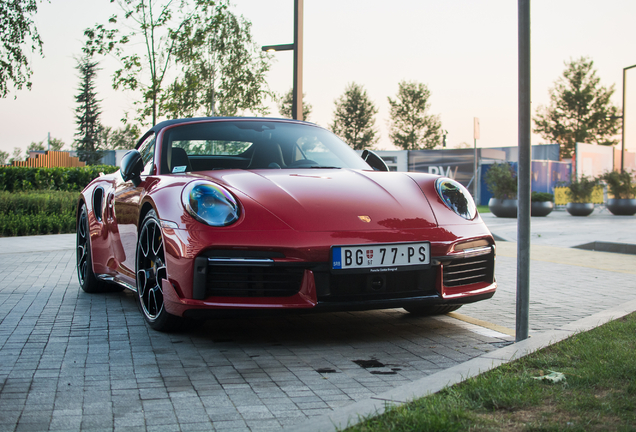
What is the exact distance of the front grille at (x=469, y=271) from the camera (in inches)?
148

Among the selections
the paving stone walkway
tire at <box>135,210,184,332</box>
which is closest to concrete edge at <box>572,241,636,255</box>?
the paving stone walkway

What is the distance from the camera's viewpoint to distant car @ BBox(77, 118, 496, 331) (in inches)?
134

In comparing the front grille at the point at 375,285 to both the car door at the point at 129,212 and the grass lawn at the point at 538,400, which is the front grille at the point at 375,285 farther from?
the car door at the point at 129,212

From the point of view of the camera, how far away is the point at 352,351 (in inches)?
141

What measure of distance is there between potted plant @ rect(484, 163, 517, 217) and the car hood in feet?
57.1

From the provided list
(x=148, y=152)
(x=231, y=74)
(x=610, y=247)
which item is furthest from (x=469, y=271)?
(x=231, y=74)

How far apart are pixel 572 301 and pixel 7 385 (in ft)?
13.8

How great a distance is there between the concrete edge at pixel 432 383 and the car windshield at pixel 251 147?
5.94 feet

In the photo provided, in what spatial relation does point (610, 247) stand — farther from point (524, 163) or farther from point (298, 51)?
point (524, 163)

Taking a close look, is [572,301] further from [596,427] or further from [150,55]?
[150,55]

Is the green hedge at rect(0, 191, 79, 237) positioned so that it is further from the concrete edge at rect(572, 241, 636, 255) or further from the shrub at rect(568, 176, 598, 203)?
the shrub at rect(568, 176, 598, 203)

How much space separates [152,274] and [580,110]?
53238 millimetres

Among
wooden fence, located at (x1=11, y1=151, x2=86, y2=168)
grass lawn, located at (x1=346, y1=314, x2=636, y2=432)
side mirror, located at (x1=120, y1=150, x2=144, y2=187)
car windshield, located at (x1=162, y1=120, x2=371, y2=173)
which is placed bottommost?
grass lawn, located at (x1=346, y1=314, x2=636, y2=432)

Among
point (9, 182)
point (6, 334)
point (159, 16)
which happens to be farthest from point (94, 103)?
point (6, 334)
